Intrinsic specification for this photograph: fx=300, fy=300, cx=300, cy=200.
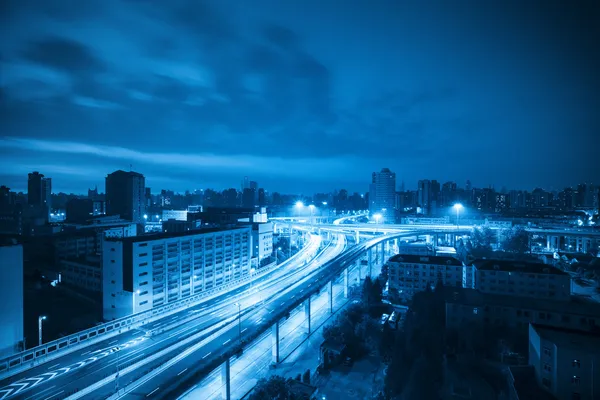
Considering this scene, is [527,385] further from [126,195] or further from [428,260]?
[126,195]

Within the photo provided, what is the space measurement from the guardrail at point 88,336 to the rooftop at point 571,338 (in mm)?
12130

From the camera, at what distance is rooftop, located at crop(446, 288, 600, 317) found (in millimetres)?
10844

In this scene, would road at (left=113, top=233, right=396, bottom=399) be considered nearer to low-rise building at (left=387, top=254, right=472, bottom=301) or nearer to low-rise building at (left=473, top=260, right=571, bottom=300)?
low-rise building at (left=387, top=254, right=472, bottom=301)

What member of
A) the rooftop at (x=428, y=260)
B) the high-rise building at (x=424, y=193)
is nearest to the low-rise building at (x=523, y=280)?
the rooftop at (x=428, y=260)

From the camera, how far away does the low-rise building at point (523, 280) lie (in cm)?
1333

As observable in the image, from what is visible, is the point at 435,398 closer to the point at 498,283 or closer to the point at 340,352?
the point at 340,352

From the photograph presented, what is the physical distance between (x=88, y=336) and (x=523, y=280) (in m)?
17.4

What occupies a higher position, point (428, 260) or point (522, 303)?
point (428, 260)

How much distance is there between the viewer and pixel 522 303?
11516mm

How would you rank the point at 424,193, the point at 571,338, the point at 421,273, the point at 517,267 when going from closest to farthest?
the point at 571,338 < the point at 517,267 < the point at 421,273 < the point at 424,193

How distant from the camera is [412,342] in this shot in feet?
34.1

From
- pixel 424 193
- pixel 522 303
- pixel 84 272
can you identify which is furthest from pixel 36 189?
pixel 424 193

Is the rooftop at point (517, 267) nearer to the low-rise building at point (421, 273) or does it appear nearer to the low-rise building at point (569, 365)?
the low-rise building at point (421, 273)

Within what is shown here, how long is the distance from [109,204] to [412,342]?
131 ft
